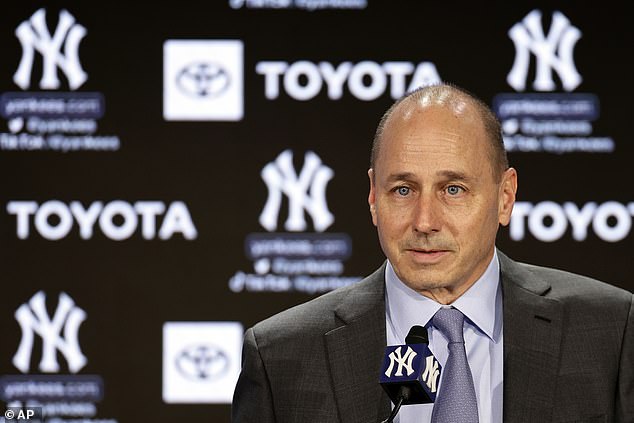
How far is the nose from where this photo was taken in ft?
6.79

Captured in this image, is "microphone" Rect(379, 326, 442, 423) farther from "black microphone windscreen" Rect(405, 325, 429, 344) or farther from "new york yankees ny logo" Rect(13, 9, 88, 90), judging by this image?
"new york yankees ny logo" Rect(13, 9, 88, 90)

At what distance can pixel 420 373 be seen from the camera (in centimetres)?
172

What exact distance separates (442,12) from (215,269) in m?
1.20

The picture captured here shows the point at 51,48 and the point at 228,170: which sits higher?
the point at 51,48

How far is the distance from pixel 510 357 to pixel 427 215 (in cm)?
31

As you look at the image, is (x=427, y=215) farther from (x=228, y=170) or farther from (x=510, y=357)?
(x=228, y=170)

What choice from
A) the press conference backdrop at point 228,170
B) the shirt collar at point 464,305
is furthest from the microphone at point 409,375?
the press conference backdrop at point 228,170

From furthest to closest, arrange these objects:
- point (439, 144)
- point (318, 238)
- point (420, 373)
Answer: point (318, 238) → point (439, 144) → point (420, 373)

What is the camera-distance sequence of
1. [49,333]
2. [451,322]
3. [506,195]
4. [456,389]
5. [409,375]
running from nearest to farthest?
1. [409,375]
2. [456,389]
3. [451,322]
4. [506,195]
5. [49,333]

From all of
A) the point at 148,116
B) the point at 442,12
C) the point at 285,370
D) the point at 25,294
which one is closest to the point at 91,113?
the point at 148,116

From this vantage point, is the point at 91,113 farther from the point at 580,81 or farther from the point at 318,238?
the point at 580,81

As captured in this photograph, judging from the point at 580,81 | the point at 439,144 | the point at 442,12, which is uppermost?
the point at 442,12

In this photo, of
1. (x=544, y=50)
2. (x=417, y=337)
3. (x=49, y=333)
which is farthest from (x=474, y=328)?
(x=49, y=333)

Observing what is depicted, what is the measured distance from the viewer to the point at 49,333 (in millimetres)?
3906
